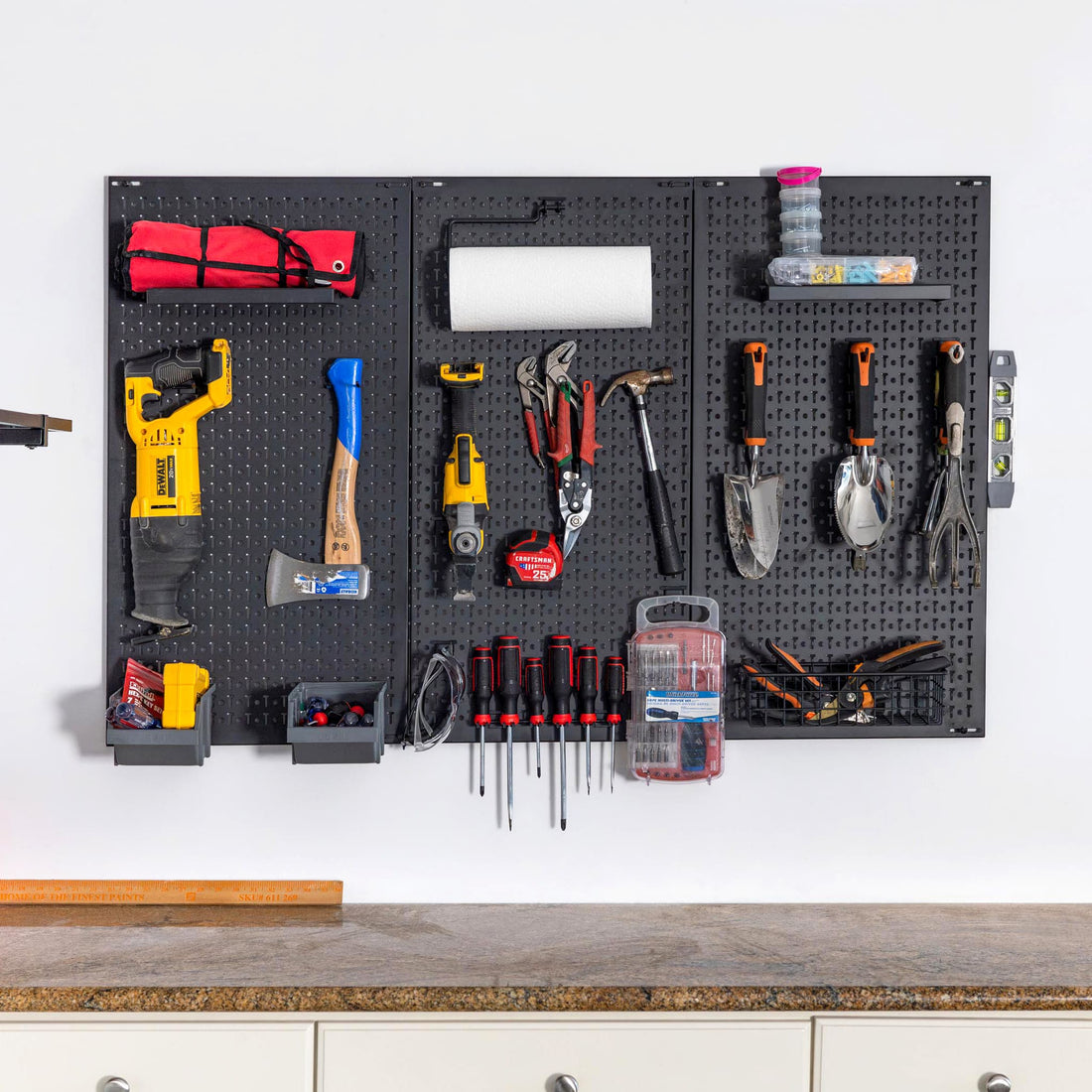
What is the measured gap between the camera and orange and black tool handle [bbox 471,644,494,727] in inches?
73.6

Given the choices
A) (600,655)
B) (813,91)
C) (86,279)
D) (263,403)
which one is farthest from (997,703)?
(86,279)

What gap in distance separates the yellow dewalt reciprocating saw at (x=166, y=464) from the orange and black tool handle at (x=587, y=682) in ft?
2.70

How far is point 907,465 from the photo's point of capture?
1934mm

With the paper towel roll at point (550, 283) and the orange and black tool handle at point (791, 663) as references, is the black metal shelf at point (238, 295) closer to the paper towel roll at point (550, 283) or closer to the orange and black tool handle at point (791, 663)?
the paper towel roll at point (550, 283)

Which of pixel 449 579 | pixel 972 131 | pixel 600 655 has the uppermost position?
pixel 972 131

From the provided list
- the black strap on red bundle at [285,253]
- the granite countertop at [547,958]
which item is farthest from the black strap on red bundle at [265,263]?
the granite countertop at [547,958]

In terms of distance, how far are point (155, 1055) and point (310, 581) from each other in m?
0.89

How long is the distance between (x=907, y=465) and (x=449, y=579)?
1.00 meters

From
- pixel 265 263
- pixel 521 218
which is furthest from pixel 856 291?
pixel 265 263

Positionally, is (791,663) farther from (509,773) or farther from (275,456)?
(275,456)

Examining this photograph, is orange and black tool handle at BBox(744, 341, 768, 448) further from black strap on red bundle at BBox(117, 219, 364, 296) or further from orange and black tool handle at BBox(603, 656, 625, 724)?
black strap on red bundle at BBox(117, 219, 364, 296)

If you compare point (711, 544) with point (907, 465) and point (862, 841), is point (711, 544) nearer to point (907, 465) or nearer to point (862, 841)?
point (907, 465)

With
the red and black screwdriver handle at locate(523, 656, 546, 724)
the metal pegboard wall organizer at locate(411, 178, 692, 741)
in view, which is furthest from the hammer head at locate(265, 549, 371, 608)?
the red and black screwdriver handle at locate(523, 656, 546, 724)

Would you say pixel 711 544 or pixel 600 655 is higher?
pixel 711 544
